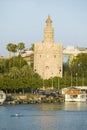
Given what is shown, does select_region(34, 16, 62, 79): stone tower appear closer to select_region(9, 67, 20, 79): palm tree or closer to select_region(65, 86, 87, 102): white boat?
select_region(9, 67, 20, 79): palm tree

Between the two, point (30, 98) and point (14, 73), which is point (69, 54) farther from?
point (30, 98)

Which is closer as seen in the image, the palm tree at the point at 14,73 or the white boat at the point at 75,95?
the white boat at the point at 75,95

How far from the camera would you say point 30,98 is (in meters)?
82.9

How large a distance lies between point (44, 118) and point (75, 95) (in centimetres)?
2699

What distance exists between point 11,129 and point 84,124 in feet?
19.9

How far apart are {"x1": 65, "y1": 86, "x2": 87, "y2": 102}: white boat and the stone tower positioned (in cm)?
1251

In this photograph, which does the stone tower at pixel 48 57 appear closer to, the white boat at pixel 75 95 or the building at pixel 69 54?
the white boat at pixel 75 95

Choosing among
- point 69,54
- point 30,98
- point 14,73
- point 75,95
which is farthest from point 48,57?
point 69,54

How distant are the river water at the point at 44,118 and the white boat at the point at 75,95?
12.6 m

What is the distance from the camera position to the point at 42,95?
86.1 metres

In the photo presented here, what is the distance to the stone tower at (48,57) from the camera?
→ 3883 inches

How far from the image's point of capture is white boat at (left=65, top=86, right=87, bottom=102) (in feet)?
279

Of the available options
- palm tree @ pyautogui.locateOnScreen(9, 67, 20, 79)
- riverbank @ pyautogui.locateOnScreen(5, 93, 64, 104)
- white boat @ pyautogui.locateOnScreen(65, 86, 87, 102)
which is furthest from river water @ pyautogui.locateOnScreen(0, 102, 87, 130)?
palm tree @ pyautogui.locateOnScreen(9, 67, 20, 79)

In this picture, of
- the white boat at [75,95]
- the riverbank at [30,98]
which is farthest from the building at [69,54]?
the riverbank at [30,98]
